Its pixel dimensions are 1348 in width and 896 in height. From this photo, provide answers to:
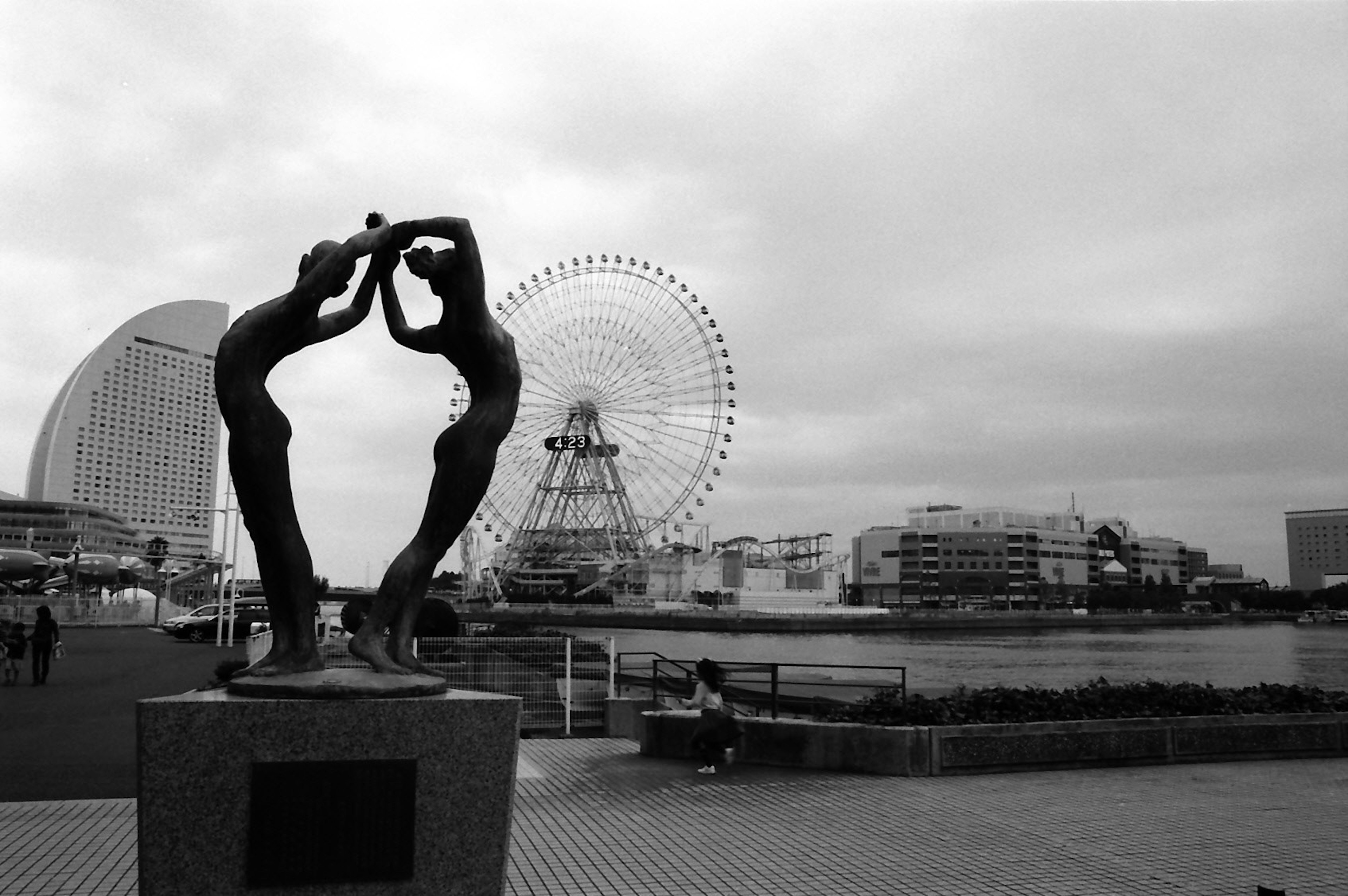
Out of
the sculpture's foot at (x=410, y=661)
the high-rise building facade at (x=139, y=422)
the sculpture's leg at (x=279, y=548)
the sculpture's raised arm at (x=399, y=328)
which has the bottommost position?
the sculpture's foot at (x=410, y=661)

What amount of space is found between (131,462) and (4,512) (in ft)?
156

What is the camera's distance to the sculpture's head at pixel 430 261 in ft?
21.4

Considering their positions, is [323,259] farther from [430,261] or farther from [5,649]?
[5,649]

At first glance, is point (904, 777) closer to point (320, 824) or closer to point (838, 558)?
point (320, 824)

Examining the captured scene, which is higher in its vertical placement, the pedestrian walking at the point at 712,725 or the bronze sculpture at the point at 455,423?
the bronze sculpture at the point at 455,423

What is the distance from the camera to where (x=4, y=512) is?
127 metres

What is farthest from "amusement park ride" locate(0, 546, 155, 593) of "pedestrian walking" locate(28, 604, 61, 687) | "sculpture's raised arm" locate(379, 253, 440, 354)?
"sculpture's raised arm" locate(379, 253, 440, 354)

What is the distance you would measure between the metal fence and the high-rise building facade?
157554 mm

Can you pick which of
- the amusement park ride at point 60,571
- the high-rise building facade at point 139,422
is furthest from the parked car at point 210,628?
the high-rise building facade at point 139,422

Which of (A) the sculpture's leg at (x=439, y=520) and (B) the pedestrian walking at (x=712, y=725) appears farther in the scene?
(B) the pedestrian walking at (x=712, y=725)

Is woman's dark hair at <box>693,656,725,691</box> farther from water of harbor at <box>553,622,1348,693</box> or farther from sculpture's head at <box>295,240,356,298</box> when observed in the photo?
sculpture's head at <box>295,240,356,298</box>

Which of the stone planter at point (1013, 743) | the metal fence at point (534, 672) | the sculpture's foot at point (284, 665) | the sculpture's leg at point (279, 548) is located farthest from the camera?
the metal fence at point (534, 672)

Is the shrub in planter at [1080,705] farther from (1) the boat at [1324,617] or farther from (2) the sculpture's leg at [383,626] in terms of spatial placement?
(1) the boat at [1324,617]

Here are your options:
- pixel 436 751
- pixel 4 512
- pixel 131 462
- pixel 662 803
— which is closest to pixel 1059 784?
pixel 662 803
